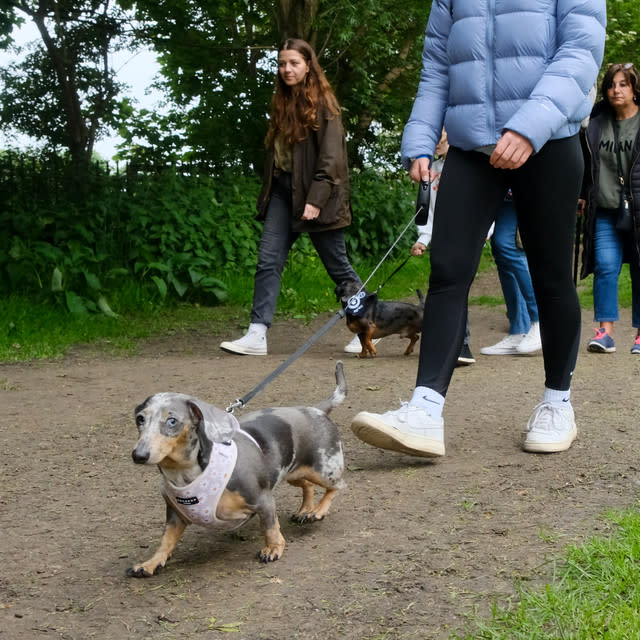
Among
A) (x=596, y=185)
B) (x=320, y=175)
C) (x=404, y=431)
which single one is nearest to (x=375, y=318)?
(x=320, y=175)

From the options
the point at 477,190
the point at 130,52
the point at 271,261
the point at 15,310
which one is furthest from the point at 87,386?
the point at 130,52

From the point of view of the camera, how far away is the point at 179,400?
9.59 ft

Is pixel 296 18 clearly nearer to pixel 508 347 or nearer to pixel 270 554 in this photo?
pixel 508 347

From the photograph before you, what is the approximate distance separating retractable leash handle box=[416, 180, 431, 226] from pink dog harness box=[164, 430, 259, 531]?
1951mm

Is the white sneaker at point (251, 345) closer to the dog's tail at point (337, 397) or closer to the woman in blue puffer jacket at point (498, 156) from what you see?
the woman in blue puffer jacket at point (498, 156)

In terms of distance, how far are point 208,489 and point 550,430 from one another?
199 cm

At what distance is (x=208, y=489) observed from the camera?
9.77 ft

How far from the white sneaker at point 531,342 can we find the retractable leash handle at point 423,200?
2900 millimetres

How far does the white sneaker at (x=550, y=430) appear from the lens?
4309 mm

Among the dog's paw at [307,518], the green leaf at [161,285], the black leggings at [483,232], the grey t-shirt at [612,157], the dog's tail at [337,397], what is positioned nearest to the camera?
the dog's paw at [307,518]

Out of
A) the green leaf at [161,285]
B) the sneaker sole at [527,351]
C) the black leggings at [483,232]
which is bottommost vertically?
the sneaker sole at [527,351]

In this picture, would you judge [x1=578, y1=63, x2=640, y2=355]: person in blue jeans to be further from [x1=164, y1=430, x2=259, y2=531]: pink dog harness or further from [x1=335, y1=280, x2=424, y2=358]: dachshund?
[x1=164, y1=430, x2=259, y2=531]: pink dog harness

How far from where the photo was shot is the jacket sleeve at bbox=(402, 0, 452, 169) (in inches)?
170

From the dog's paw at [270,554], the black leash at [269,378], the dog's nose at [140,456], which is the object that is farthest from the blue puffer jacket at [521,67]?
the dog's nose at [140,456]
